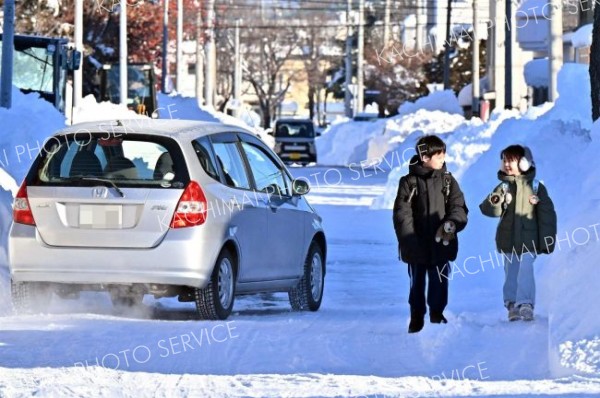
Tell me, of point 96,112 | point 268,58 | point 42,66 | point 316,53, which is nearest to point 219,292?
point 42,66

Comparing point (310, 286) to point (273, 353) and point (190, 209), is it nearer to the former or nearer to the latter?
point (190, 209)

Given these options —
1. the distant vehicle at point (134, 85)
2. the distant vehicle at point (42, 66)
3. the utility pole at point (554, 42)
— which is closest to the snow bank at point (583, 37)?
the utility pole at point (554, 42)

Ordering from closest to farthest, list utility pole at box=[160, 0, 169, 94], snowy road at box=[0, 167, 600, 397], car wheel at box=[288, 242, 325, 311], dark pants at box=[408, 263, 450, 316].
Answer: snowy road at box=[0, 167, 600, 397]
dark pants at box=[408, 263, 450, 316]
car wheel at box=[288, 242, 325, 311]
utility pole at box=[160, 0, 169, 94]

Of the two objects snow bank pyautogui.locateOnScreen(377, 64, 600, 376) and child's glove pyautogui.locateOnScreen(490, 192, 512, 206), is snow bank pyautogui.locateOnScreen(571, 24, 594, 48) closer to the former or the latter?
snow bank pyautogui.locateOnScreen(377, 64, 600, 376)

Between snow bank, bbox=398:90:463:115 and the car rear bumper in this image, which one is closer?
the car rear bumper

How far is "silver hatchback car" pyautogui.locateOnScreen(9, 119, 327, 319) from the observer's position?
11164mm

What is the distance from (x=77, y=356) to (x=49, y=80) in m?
26.2

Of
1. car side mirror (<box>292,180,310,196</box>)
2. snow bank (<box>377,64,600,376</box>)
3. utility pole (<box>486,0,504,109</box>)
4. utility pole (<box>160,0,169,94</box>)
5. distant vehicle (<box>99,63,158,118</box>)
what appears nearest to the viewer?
snow bank (<box>377,64,600,376</box>)

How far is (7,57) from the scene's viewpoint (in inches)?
983

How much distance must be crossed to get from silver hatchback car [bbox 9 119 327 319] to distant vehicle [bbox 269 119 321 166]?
38.7 meters

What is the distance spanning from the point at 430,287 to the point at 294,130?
4192 cm

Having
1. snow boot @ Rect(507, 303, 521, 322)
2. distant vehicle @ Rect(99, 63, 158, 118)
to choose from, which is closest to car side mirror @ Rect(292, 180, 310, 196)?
snow boot @ Rect(507, 303, 521, 322)

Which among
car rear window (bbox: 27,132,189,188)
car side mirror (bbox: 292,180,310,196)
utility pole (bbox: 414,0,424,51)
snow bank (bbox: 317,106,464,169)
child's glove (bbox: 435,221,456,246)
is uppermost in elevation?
utility pole (bbox: 414,0,424,51)

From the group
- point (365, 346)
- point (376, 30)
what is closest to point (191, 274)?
point (365, 346)
